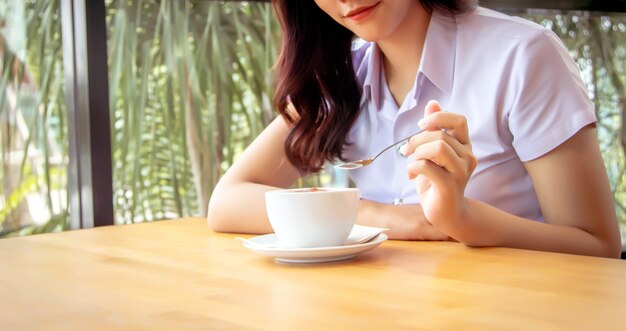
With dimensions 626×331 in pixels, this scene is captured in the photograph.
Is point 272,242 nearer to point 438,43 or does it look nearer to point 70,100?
point 438,43

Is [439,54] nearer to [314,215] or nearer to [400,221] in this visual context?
[400,221]

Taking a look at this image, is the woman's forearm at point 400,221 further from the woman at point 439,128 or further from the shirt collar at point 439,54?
the shirt collar at point 439,54

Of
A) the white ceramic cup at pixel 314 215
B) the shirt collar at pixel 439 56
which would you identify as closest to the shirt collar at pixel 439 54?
the shirt collar at pixel 439 56

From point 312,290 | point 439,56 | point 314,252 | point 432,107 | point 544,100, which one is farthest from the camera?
point 439,56

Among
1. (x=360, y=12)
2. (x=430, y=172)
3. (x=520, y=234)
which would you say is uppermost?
(x=360, y=12)

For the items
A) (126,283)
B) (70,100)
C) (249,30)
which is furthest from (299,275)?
(249,30)

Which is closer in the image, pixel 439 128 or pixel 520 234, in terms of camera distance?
pixel 439 128

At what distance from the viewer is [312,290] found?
2.88ft

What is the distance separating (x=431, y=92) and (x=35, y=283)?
2.87 ft

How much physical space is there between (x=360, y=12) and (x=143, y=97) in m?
1.09

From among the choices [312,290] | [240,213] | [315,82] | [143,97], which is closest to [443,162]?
[312,290]

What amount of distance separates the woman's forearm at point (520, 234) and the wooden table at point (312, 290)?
0.10 feet

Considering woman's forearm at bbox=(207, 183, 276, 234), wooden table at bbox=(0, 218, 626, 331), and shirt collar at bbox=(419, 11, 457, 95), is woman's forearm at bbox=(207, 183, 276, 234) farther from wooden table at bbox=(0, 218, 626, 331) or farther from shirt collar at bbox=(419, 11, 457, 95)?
shirt collar at bbox=(419, 11, 457, 95)

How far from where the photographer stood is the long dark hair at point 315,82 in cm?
173
